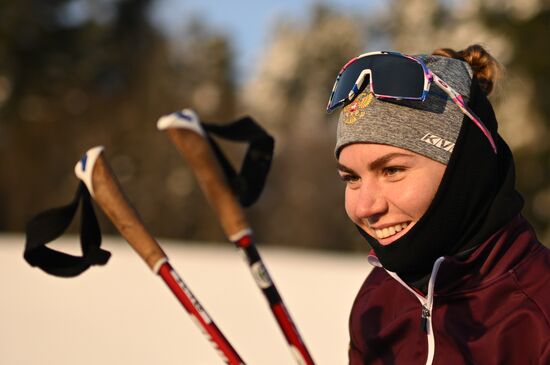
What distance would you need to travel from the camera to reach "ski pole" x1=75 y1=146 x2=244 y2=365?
1.89 m

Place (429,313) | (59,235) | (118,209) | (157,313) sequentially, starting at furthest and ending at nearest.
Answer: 1. (157,313)
2. (59,235)
3. (118,209)
4. (429,313)

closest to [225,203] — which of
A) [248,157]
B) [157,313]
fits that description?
[248,157]

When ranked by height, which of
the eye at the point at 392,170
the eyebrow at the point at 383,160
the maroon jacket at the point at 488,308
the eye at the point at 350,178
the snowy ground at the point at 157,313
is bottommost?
the snowy ground at the point at 157,313

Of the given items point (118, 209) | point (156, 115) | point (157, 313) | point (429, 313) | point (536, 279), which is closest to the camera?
point (536, 279)

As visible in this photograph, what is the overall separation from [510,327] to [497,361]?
0.08 m

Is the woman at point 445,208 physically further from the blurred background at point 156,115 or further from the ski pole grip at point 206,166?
the blurred background at point 156,115

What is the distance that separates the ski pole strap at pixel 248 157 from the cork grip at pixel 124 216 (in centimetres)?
25

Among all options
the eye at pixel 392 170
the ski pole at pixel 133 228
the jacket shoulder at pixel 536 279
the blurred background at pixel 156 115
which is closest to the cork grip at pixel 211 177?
the ski pole at pixel 133 228

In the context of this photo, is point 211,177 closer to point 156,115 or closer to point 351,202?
point 351,202

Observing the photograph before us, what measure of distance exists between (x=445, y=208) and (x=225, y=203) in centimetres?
56

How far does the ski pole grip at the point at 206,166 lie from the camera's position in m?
1.90

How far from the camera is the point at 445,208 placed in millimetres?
1729

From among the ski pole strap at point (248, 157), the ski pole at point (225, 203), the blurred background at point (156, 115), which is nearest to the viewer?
the ski pole at point (225, 203)


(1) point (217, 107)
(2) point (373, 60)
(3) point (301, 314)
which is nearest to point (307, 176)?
(1) point (217, 107)
